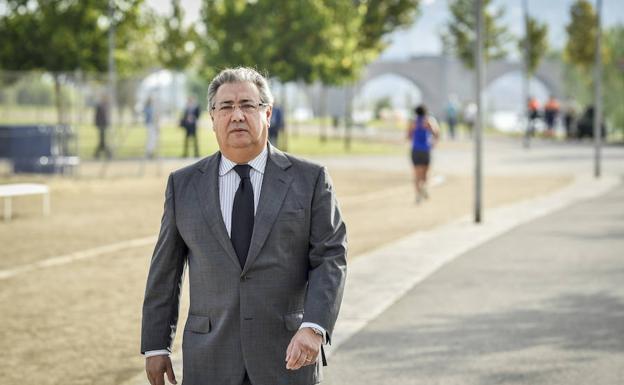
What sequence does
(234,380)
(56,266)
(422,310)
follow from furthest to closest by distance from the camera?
(56,266), (422,310), (234,380)

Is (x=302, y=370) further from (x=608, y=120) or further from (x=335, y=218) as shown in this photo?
(x=608, y=120)

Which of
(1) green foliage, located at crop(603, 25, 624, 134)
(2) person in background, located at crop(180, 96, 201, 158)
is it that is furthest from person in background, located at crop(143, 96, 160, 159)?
(1) green foliage, located at crop(603, 25, 624, 134)

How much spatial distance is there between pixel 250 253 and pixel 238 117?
419 millimetres

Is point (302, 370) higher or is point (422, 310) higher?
point (302, 370)

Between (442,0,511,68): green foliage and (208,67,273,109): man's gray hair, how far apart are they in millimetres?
61647

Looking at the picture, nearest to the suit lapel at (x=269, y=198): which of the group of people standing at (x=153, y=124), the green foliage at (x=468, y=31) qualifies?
the group of people standing at (x=153, y=124)

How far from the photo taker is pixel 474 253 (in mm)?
12500

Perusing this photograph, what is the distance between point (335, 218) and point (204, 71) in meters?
36.4

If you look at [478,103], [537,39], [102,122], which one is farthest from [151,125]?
[537,39]

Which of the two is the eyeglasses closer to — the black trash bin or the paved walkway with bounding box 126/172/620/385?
the paved walkway with bounding box 126/172/620/385

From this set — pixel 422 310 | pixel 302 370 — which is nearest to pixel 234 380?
pixel 302 370

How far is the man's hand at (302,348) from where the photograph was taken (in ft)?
11.9

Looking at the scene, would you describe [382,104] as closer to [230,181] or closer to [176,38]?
[176,38]

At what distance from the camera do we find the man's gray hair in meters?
3.79
